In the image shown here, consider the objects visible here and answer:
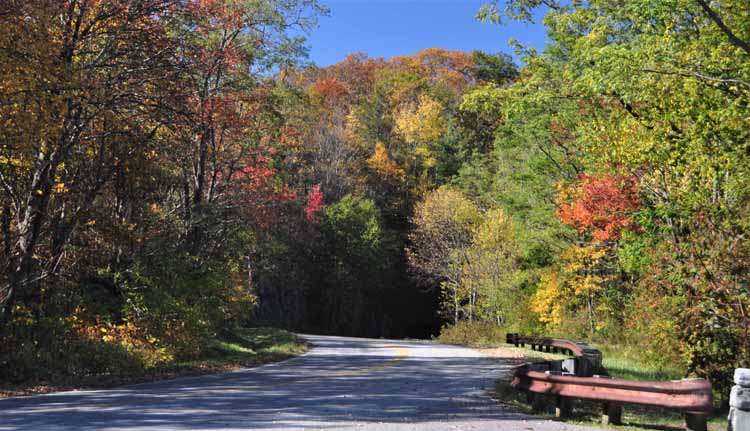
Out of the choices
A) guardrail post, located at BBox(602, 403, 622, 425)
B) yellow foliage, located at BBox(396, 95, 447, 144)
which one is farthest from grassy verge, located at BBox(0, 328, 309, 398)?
yellow foliage, located at BBox(396, 95, 447, 144)

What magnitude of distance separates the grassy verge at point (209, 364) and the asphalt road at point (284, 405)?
0.84 meters

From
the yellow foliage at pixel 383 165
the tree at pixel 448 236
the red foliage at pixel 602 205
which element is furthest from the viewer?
the yellow foliage at pixel 383 165

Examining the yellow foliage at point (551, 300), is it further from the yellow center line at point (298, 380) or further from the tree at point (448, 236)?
the yellow center line at point (298, 380)

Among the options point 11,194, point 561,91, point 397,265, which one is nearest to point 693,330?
point 561,91

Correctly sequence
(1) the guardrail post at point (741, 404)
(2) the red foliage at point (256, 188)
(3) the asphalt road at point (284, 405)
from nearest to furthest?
(1) the guardrail post at point (741, 404) < (3) the asphalt road at point (284, 405) < (2) the red foliage at point (256, 188)

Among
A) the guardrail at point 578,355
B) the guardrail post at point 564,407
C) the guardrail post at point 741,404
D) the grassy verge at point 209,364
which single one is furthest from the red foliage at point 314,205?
the guardrail post at point 741,404

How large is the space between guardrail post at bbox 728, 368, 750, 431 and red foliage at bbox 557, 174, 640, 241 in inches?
634

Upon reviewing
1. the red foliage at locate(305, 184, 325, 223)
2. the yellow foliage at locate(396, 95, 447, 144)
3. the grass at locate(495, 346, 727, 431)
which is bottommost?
the grass at locate(495, 346, 727, 431)

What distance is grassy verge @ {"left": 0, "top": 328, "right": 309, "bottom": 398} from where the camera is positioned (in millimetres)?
13336

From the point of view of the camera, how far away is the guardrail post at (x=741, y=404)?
863 cm

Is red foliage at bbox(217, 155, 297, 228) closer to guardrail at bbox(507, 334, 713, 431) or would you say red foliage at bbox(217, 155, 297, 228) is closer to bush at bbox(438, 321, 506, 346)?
bush at bbox(438, 321, 506, 346)

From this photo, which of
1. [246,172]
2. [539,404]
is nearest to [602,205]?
[246,172]

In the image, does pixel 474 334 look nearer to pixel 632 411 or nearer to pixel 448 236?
pixel 448 236

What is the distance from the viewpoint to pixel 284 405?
1102 centimetres
